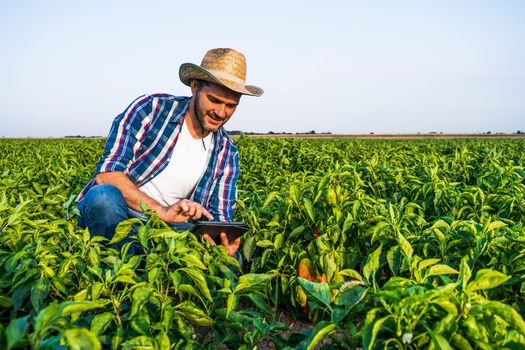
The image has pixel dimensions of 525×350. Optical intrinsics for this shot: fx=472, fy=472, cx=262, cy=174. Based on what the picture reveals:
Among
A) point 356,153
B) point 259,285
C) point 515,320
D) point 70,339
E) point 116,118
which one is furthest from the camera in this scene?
point 356,153

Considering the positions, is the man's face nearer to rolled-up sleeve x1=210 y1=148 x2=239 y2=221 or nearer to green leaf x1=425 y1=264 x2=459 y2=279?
rolled-up sleeve x1=210 y1=148 x2=239 y2=221

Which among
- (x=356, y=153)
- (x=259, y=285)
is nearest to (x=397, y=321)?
(x=259, y=285)

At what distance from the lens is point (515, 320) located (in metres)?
1.15

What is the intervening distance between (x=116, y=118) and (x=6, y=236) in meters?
1.34

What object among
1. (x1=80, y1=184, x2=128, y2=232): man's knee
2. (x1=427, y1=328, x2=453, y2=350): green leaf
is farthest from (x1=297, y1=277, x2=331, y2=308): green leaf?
(x1=80, y1=184, x2=128, y2=232): man's knee

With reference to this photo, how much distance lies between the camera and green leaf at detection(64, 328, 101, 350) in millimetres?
1021

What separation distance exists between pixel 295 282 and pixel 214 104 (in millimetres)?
1386

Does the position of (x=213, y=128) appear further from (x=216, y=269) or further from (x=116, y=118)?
(x=216, y=269)

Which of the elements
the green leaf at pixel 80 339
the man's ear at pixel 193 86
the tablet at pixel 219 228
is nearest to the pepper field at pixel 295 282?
the green leaf at pixel 80 339

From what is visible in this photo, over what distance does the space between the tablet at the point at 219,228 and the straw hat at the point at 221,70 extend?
1.01 m

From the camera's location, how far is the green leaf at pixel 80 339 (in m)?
1.02

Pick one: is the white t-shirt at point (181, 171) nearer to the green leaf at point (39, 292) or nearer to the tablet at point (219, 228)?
the tablet at point (219, 228)

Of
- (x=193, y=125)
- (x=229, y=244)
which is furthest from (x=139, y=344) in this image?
(x=193, y=125)

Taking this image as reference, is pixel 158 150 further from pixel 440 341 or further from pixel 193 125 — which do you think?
pixel 440 341
